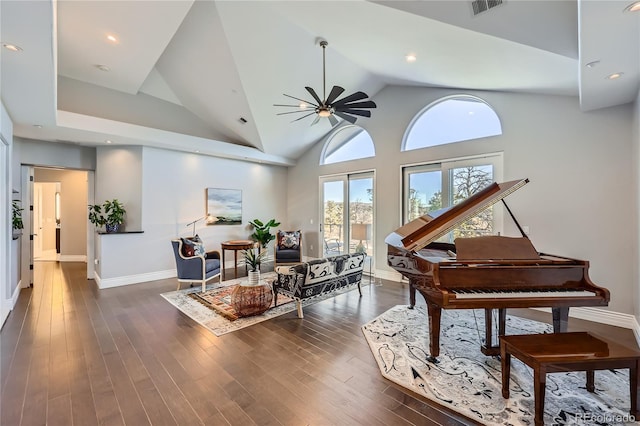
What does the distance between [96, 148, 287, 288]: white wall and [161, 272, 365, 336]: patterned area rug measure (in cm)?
134

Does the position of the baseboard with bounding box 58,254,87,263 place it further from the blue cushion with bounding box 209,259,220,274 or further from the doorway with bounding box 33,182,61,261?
the blue cushion with bounding box 209,259,220,274

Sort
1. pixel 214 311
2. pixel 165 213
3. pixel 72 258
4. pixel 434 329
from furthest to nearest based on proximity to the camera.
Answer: pixel 72 258 → pixel 165 213 → pixel 214 311 → pixel 434 329

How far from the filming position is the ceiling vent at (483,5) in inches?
98.5

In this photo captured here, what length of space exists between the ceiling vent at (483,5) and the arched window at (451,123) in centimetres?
242

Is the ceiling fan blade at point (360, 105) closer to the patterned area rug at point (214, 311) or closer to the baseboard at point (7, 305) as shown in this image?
the patterned area rug at point (214, 311)

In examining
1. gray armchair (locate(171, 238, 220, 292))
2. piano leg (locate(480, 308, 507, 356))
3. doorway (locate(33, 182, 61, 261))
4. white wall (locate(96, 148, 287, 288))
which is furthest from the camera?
doorway (locate(33, 182, 61, 261))

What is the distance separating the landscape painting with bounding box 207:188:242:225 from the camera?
21.8ft

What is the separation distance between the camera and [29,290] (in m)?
4.96

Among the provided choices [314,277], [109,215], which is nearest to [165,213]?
[109,215]

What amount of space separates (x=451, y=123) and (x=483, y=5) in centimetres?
270

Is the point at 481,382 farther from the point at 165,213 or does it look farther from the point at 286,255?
the point at 165,213

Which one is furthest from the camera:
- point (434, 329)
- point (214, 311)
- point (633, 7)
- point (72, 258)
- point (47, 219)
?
point (47, 219)

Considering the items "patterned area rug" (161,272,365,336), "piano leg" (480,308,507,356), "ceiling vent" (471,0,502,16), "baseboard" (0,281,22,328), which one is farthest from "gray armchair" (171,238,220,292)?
"ceiling vent" (471,0,502,16)

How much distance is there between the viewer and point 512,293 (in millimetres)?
2334
